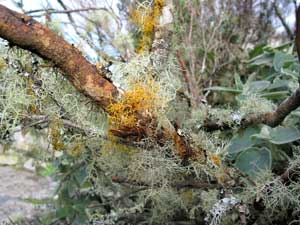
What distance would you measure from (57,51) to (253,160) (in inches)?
14.7

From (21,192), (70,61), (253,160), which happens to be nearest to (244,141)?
(253,160)

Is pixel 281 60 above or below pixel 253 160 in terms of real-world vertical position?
above

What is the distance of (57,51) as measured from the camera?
38 cm

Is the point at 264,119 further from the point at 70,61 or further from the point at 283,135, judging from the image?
the point at 70,61

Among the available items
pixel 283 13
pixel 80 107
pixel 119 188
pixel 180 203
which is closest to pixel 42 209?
pixel 119 188

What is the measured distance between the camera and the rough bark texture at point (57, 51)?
14.0 inches

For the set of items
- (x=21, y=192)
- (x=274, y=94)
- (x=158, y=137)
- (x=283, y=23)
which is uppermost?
(x=283, y=23)

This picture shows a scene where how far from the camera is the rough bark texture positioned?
1.16 feet

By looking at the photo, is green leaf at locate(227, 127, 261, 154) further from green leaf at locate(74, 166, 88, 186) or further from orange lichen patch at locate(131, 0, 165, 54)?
green leaf at locate(74, 166, 88, 186)

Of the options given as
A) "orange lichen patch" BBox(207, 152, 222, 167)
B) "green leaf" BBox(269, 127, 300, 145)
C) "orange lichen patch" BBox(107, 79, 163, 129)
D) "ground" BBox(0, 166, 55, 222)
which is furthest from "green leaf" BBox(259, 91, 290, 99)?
"ground" BBox(0, 166, 55, 222)

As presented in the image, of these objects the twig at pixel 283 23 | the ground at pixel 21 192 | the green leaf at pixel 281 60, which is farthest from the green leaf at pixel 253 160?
the twig at pixel 283 23

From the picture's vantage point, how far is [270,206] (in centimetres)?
54

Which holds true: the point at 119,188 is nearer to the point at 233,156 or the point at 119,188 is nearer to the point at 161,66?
the point at 233,156

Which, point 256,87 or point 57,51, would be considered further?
point 256,87
